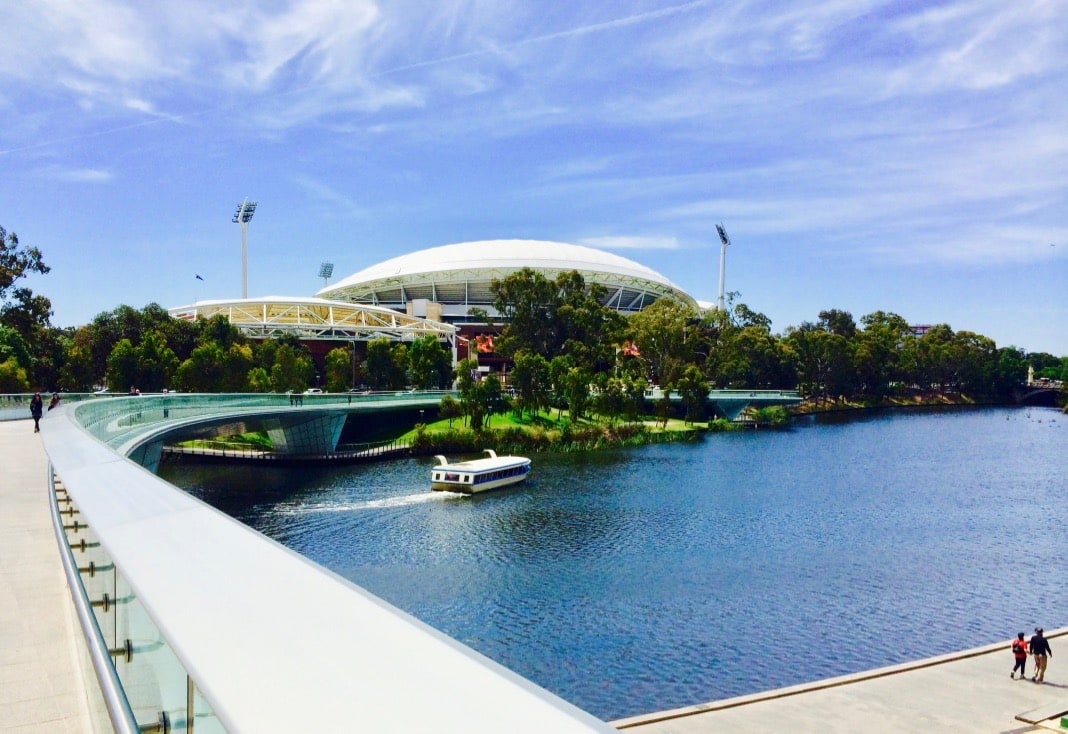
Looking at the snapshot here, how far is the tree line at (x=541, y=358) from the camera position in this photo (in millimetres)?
68581

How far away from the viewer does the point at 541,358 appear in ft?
254

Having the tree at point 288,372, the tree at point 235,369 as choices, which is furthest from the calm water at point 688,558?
the tree at point 288,372

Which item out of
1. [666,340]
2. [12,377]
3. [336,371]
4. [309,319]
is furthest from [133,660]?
[309,319]

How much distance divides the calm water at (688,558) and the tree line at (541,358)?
525 inches

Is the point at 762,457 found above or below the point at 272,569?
below

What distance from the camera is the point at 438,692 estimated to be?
8.03ft

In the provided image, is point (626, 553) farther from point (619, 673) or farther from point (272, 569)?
point (272, 569)

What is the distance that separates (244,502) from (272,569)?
47.4 metres

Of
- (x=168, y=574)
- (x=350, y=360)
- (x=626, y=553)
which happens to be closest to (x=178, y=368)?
(x=350, y=360)

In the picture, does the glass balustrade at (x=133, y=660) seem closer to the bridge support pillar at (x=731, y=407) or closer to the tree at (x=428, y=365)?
the tree at (x=428, y=365)

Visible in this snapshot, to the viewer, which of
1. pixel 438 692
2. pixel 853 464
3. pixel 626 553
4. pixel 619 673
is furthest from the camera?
pixel 853 464

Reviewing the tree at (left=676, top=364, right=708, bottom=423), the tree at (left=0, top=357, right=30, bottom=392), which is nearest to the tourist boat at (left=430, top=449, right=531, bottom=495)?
the tree at (left=0, top=357, right=30, bottom=392)

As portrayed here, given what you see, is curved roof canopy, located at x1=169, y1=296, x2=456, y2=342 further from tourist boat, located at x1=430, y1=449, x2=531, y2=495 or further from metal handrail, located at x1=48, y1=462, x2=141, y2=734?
metal handrail, located at x1=48, y1=462, x2=141, y2=734

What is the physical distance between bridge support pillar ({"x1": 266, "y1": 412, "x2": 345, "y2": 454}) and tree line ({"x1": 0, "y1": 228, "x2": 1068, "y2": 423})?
10177 millimetres
